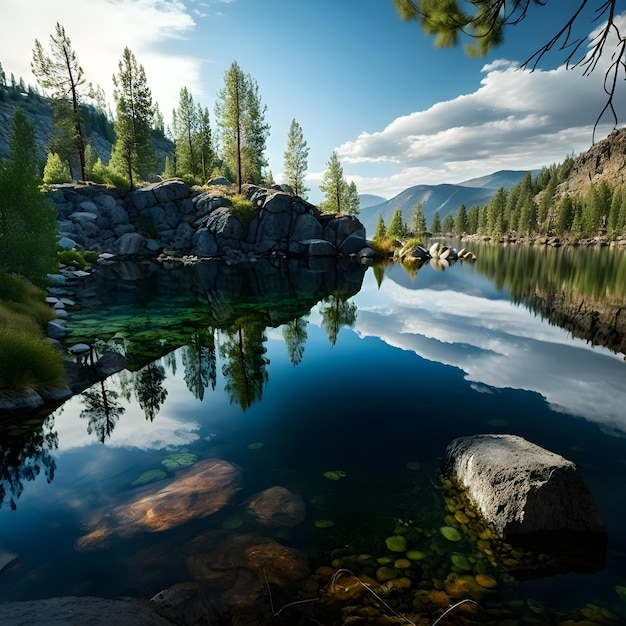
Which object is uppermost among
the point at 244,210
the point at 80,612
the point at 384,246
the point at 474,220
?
the point at 474,220

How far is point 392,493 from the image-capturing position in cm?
710

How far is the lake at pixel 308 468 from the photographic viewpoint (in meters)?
5.11

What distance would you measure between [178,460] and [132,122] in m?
62.9

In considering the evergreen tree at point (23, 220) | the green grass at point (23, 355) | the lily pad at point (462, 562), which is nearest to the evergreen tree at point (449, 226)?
the evergreen tree at point (23, 220)

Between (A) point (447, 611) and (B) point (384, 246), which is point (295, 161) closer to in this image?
(B) point (384, 246)

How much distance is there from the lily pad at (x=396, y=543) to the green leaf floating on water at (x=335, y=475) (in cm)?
179

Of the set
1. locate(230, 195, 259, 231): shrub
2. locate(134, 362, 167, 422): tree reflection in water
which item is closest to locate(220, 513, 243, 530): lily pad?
locate(134, 362, 167, 422): tree reflection in water

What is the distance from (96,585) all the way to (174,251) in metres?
53.9

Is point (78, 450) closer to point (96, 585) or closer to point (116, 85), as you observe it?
point (96, 585)

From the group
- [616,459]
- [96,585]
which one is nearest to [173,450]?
[96,585]

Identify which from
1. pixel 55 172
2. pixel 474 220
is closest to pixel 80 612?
pixel 55 172

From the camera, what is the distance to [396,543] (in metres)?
5.88

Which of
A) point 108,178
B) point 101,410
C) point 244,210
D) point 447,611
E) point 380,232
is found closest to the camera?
point 447,611

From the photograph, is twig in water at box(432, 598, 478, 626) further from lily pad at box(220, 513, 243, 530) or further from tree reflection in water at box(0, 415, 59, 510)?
tree reflection in water at box(0, 415, 59, 510)
